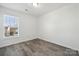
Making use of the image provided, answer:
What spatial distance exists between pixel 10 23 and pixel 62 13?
3.22 metres

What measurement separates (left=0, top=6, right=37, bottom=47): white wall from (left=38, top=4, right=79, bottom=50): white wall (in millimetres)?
1418

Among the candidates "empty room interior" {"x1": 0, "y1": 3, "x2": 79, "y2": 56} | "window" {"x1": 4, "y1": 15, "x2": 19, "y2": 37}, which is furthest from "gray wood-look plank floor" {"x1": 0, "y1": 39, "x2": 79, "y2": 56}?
"window" {"x1": 4, "y1": 15, "x2": 19, "y2": 37}

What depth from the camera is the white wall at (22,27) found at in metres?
3.57

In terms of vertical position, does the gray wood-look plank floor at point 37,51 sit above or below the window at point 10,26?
below

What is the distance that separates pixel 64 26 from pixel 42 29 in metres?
2.23

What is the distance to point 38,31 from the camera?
589 centimetres

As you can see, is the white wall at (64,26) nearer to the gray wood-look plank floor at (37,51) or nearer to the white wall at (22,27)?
the gray wood-look plank floor at (37,51)

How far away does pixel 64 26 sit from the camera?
11.3ft

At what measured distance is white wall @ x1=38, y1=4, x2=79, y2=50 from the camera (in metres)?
2.95

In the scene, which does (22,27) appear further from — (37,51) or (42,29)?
(37,51)

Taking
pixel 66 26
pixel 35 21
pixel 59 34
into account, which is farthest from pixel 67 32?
pixel 35 21

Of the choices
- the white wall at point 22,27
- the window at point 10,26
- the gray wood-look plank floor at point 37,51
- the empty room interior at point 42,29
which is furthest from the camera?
the window at point 10,26

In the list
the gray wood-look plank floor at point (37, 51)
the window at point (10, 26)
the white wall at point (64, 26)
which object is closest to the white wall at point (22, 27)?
the window at point (10, 26)

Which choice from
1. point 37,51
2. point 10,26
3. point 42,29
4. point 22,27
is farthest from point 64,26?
point 10,26
